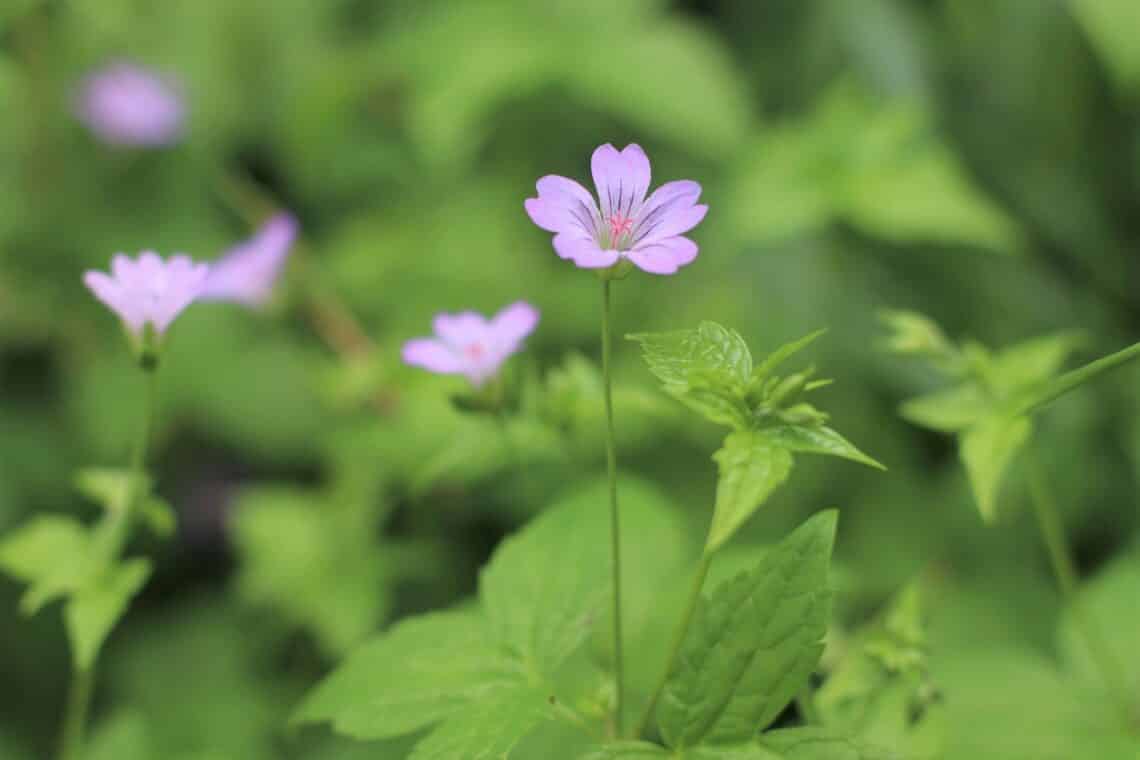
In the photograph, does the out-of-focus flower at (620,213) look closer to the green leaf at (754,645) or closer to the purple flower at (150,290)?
the green leaf at (754,645)

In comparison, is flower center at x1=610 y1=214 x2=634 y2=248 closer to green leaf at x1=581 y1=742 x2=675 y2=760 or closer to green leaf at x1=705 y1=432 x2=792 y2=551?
green leaf at x1=705 y1=432 x2=792 y2=551

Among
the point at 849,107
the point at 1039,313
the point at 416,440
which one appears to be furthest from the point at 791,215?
the point at 416,440

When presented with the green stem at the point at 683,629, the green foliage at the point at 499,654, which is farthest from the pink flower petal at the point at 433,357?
the green stem at the point at 683,629

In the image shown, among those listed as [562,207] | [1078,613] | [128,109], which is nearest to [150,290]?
[562,207]

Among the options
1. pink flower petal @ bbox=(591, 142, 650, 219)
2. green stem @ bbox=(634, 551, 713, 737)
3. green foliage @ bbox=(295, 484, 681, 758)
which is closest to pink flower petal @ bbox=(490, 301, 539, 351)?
green foliage @ bbox=(295, 484, 681, 758)

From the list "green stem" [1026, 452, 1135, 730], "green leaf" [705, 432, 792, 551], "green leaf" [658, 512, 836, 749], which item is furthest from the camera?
"green stem" [1026, 452, 1135, 730]

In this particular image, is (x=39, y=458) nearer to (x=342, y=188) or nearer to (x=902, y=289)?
(x=342, y=188)

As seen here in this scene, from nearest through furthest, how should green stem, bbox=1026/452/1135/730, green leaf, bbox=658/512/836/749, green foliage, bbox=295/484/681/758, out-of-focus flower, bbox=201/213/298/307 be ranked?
green leaf, bbox=658/512/836/749 → green foliage, bbox=295/484/681/758 → green stem, bbox=1026/452/1135/730 → out-of-focus flower, bbox=201/213/298/307

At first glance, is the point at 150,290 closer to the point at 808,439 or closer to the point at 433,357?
the point at 433,357
